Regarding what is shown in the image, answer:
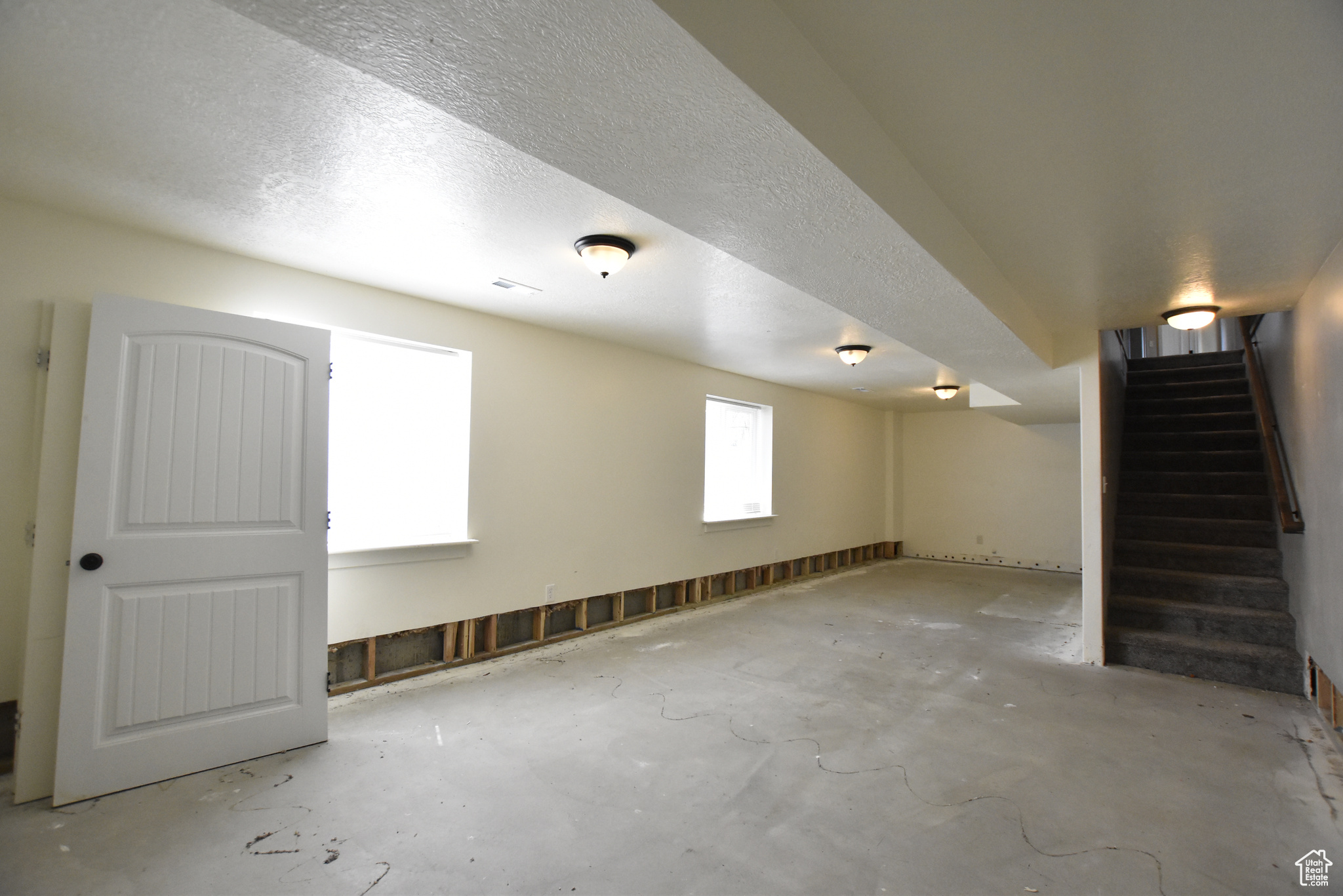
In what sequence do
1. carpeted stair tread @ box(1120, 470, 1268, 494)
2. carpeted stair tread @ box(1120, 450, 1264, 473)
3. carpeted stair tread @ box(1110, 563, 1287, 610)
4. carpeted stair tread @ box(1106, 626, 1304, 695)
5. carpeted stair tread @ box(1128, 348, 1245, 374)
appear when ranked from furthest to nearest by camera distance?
carpeted stair tread @ box(1128, 348, 1245, 374)
carpeted stair tread @ box(1120, 450, 1264, 473)
carpeted stair tread @ box(1120, 470, 1268, 494)
carpeted stair tread @ box(1110, 563, 1287, 610)
carpeted stair tread @ box(1106, 626, 1304, 695)

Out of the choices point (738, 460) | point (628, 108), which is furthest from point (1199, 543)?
point (628, 108)

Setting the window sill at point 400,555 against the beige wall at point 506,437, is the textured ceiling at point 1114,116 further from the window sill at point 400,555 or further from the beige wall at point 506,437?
the window sill at point 400,555

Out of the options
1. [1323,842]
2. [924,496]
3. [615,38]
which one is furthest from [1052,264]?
[924,496]

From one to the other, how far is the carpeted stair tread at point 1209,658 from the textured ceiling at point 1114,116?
2549 millimetres

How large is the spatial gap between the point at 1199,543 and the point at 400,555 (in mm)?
6258

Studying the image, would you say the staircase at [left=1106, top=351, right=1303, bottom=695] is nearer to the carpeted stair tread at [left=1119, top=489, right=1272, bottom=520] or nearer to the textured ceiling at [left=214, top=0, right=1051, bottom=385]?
the carpeted stair tread at [left=1119, top=489, right=1272, bottom=520]

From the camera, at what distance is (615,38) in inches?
46.9

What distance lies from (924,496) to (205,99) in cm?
Result: 995

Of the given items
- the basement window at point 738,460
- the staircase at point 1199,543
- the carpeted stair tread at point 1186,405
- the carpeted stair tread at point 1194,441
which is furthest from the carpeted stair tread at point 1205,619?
the basement window at point 738,460

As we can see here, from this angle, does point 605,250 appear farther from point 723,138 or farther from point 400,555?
point 400,555

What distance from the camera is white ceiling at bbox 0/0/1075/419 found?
139 centimetres

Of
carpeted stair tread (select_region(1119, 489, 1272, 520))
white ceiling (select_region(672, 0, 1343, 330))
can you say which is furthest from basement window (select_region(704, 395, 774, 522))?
white ceiling (select_region(672, 0, 1343, 330))

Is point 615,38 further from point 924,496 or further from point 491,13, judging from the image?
point 924,496

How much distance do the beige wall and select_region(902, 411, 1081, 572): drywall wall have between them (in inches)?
126
